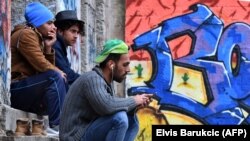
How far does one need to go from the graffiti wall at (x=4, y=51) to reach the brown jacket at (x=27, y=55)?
0.23 metres

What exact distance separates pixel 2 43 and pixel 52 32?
2.57ft

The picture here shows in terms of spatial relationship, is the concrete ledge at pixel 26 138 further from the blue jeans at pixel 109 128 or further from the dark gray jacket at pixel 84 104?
the blue jeans at pixel 109 128

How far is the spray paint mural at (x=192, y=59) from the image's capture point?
13.0 metres

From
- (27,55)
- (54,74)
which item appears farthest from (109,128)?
(27,55)

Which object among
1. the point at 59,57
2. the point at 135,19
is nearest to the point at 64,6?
the point at 59,57

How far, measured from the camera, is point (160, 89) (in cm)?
1305

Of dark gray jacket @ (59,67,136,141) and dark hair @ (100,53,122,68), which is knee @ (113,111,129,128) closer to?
dark gray jacket @ (59,67,136,141)

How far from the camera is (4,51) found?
21.1 feet

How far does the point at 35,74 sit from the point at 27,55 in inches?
7.3

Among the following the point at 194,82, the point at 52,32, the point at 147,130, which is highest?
the point at 52,32

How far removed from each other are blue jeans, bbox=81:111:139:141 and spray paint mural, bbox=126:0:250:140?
7394 millimetres

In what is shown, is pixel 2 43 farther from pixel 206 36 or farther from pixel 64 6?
pixel 206 36

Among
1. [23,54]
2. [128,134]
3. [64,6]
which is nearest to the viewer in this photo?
[128,134]

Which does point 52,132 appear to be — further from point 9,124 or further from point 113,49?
point 113,49
